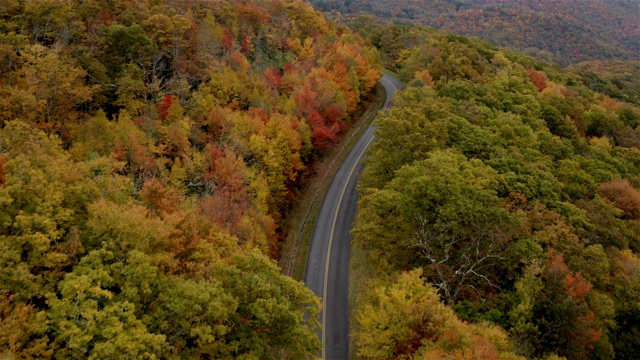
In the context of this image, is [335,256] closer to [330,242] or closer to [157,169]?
[330,242]

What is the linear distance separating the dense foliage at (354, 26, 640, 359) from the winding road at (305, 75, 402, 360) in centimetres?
295

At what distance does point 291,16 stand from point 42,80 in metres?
51.3

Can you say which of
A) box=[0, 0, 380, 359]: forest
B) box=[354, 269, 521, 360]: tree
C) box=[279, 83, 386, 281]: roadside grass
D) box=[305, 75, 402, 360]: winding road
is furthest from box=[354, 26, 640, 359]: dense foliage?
box=[0, 0, 380, 359]: forest

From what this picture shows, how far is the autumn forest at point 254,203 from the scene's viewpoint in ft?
65.9

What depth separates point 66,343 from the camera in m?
17.6

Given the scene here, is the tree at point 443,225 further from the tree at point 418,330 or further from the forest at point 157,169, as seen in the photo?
the forest at point 157,169

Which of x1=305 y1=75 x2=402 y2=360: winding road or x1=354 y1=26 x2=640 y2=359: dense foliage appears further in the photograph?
x1=305 y1=75 x2=402 y2=360: winding road

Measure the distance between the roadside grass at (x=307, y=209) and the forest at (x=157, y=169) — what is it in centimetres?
152

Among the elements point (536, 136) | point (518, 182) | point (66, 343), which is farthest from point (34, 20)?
point (536, 136)

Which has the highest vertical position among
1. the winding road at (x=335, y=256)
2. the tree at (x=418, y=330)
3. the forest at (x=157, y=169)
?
the forest at (x=157, y=169)

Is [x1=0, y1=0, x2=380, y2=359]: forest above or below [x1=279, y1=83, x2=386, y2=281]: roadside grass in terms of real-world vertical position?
above

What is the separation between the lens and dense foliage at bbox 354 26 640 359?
2884 centimetres

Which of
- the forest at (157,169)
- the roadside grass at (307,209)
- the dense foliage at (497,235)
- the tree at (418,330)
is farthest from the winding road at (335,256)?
the tree at (418,330)

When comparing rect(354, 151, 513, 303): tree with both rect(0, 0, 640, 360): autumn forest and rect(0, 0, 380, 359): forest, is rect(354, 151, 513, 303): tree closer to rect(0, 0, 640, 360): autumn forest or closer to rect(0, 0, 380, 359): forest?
rect(0, 0, 640, 360): autumn forest
